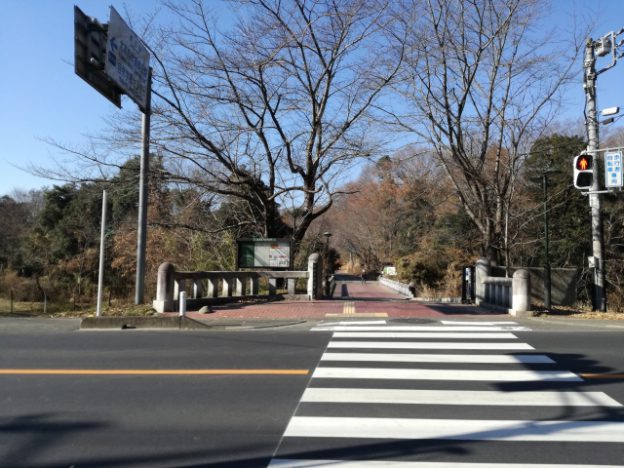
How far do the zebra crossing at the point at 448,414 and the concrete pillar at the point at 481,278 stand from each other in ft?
34.3

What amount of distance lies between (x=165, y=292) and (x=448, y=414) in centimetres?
1113

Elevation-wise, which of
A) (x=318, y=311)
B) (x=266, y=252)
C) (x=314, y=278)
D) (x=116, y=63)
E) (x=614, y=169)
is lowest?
(x=318, y=311)

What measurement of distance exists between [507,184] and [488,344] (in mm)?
14479

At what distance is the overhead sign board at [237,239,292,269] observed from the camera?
20.0m

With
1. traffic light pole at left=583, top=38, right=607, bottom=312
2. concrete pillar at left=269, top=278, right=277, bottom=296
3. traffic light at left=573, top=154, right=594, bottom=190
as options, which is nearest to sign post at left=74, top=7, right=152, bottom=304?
concrete pillar at left=269, top=278, right=277, bottom=296

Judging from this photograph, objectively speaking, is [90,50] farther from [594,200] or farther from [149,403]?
[594,200]

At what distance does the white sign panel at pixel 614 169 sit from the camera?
15383mm

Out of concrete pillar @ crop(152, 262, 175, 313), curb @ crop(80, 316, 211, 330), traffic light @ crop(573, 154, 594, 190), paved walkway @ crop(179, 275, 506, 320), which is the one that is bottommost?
curb @ crop(80, 316, 211, 330)

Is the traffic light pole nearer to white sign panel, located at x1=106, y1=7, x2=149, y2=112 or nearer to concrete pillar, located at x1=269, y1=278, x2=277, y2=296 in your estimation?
concrete pillar, located at x1=269, y1=278, x2=277, y2=296

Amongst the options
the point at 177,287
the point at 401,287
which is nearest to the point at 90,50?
the point at 177,287

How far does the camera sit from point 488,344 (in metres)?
10.0

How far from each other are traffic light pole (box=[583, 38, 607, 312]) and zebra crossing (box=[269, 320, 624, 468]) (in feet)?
27.5

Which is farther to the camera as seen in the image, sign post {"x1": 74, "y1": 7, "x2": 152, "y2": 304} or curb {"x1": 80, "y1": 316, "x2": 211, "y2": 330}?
sign post {"x1": 74, "y1": 7, "x2": 152, "y2": 304}

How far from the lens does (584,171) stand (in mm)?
14242
